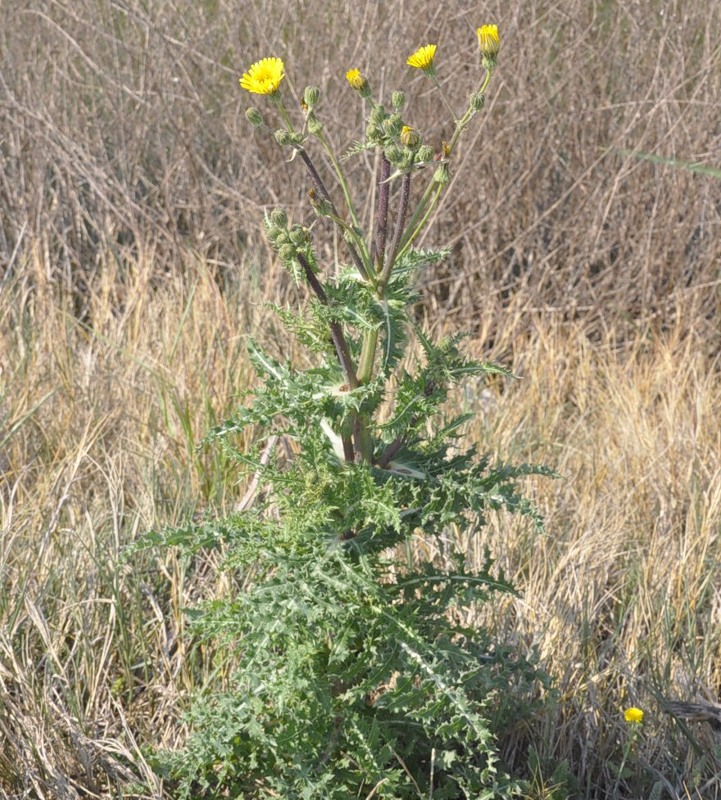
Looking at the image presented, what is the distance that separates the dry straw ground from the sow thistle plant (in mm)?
377

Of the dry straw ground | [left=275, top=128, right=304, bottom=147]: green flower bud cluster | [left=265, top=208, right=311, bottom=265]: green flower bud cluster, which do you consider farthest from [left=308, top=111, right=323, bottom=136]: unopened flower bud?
the dry straw ground

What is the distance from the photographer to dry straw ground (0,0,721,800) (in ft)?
7.78

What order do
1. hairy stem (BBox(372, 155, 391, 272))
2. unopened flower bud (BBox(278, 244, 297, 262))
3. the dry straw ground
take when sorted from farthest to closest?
the dry straw ground → hairy stem (BBox(372, 155, 391, 272)) → unopened flower bud (BBox(278, 244, 297, 262))

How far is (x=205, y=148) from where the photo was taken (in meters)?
4.82

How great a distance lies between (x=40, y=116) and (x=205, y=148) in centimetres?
70

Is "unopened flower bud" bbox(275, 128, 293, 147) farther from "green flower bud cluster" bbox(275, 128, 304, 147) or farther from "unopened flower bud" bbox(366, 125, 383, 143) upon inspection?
"unopened flower bud" bbox(366, 125, 383, 143)

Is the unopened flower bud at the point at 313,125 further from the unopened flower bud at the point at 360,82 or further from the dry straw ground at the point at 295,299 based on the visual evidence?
the dry straw ground at the point at 295,299

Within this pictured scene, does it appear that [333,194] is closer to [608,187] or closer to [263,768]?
[608,187]

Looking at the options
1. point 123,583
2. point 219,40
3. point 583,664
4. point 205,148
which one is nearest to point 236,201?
point 205,148

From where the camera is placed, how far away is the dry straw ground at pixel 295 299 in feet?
7.78

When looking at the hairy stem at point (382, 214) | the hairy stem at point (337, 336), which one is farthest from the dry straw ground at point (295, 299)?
the hairy stem at point (382, 214)

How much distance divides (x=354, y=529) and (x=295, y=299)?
2.54 meters

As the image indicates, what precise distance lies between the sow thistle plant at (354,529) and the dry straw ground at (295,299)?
0.38 metres

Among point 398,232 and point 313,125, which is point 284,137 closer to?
point 313,125
